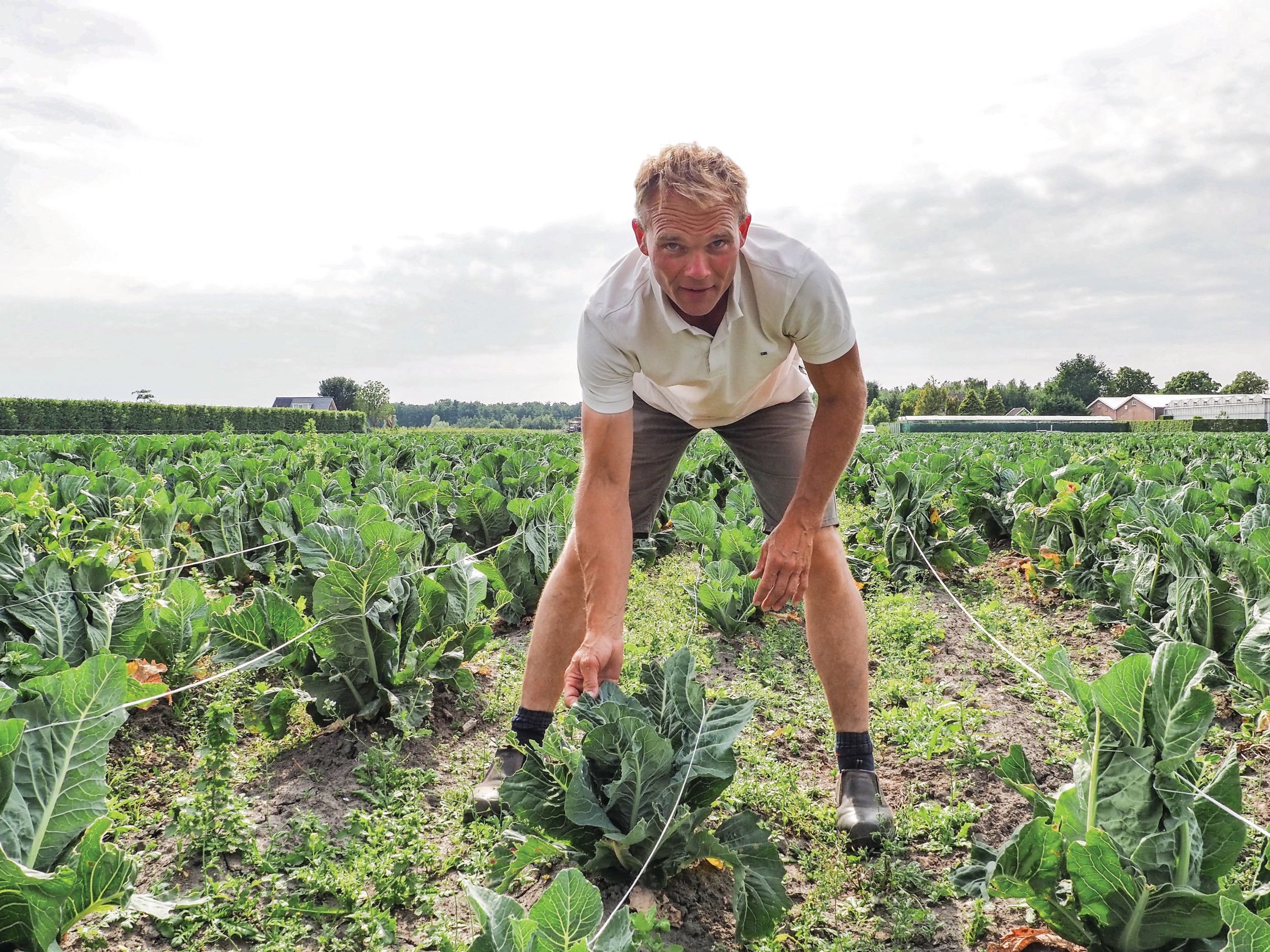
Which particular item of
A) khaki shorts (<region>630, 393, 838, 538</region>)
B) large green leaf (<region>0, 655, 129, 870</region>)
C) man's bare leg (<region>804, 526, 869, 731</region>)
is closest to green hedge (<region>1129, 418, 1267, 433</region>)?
khaki shorts (<region>630, 393, 838, 538</region>)

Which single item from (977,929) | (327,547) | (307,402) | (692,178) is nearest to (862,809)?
(977,929)

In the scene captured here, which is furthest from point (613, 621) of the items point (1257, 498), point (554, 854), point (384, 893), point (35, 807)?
point (1257, 498)

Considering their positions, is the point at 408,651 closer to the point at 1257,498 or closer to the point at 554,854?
the point at 554,854

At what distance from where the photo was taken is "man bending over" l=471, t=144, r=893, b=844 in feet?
7.48

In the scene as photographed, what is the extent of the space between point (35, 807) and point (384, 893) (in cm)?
86

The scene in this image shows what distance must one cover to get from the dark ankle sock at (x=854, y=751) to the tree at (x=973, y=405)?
87183 millimetres

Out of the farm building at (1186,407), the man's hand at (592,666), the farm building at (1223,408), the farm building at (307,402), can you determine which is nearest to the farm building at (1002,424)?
the farm building at (1186,407)

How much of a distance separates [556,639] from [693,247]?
137 cm

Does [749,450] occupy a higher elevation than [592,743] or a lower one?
higher

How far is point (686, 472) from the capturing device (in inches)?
344

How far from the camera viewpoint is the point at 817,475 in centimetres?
256

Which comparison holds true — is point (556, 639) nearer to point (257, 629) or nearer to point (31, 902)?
point (257, 629)

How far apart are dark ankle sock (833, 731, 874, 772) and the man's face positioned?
1468 millimetres

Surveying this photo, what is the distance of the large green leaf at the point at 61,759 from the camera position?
184cm
